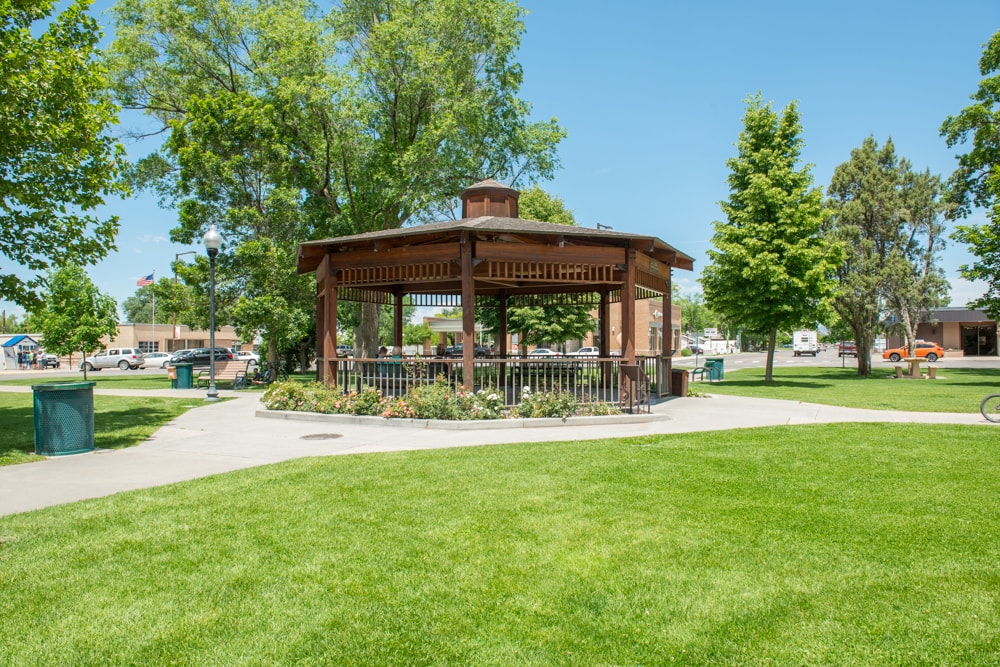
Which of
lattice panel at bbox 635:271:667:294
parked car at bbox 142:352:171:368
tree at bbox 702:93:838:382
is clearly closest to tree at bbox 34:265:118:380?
parked car at bbox 142:352:171:368

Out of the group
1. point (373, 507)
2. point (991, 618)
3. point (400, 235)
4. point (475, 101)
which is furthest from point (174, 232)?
point (991, 618)

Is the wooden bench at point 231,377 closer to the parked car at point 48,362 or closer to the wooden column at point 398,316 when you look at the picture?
the wooden column at point 398,316

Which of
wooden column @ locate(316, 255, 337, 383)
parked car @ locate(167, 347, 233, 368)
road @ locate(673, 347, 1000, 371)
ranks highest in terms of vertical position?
wooden column @ locate(316, 255, 337, 383)

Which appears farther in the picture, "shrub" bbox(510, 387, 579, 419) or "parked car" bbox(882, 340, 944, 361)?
"parked car" bbox(882, 340, 944, 361)

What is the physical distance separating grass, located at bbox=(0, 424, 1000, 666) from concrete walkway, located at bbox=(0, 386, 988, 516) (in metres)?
1.07

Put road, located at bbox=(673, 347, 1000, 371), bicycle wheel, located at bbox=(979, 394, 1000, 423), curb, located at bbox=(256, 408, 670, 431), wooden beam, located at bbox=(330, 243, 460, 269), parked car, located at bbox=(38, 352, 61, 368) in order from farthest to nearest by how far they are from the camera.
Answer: parked car, located at bbox=(38, 352, 61, 368), road, located at bbox=(673, 347, 1000, 371), wooden beam, located at bbox=(330, 243, 460, 269), bicycle wheel, located at bbox=(979, 394, 1000, 423), curb, located at bbox=(256, 408, 670, 431)

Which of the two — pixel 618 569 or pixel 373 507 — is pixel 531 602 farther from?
pixel 373 507

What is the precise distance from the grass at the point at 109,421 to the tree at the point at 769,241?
63.3ft

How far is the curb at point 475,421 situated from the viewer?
10784mm

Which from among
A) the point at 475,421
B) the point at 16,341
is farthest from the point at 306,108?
the point at 16,341

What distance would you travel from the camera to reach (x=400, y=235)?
488 inches

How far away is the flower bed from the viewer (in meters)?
11.4

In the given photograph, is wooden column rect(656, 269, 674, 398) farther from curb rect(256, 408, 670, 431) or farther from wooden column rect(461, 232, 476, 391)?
wooden column rect(461, 232, 476, 391)

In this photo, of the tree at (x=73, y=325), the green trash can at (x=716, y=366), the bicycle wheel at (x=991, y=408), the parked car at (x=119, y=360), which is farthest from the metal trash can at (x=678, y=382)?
the parked car at (x=119, y=360)
